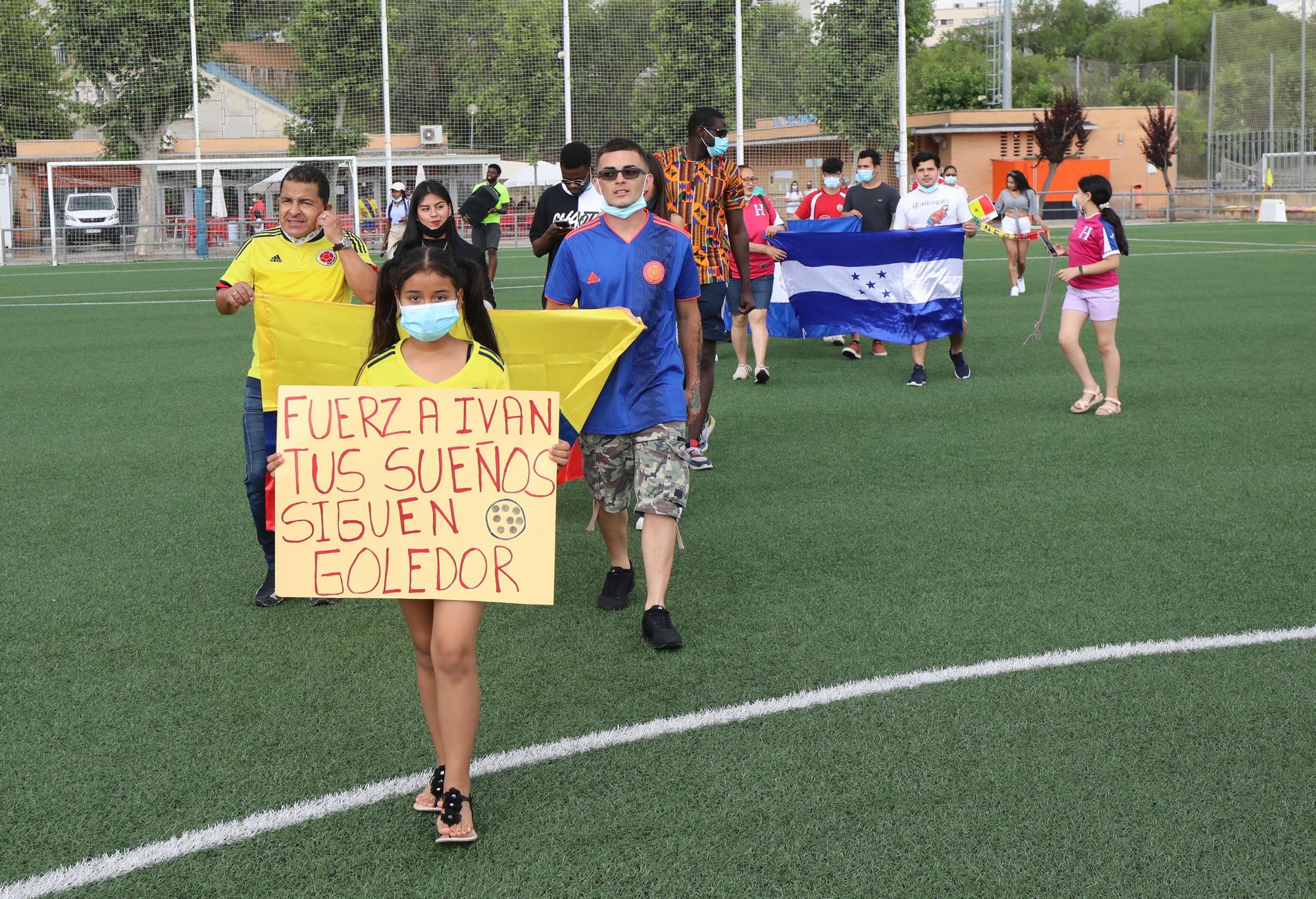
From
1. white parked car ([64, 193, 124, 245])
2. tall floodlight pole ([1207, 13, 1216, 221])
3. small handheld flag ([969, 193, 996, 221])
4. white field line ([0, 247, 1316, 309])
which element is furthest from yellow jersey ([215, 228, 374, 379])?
tall floodlight pole ([1207, 13, 1216, 221])

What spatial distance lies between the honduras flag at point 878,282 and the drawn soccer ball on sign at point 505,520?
9426mm

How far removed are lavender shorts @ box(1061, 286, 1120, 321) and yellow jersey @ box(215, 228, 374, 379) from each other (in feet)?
20.5

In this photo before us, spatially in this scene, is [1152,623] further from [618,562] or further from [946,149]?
[946,149]

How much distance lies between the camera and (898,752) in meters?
4.29

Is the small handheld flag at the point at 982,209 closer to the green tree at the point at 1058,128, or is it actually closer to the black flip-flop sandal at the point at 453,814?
the black flip-flop sandal at the point at 453,814

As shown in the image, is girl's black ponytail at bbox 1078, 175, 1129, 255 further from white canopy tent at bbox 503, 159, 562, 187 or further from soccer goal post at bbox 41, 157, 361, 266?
white canopy tent at bbox 503, 159, 562, 187

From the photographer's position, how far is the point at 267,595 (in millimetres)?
6148

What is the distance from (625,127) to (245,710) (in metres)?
27.2

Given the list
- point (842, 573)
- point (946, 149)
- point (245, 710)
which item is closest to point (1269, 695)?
point (842, 573)

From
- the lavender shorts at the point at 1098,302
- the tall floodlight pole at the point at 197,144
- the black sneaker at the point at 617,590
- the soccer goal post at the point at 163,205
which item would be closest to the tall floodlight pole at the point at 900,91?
the soccer goal post at the point at 163,205

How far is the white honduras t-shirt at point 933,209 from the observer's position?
44.8ft

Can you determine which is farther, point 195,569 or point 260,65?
point 260,65

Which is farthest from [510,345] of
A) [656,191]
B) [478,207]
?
[478,207]

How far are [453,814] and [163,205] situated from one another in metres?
36.7
